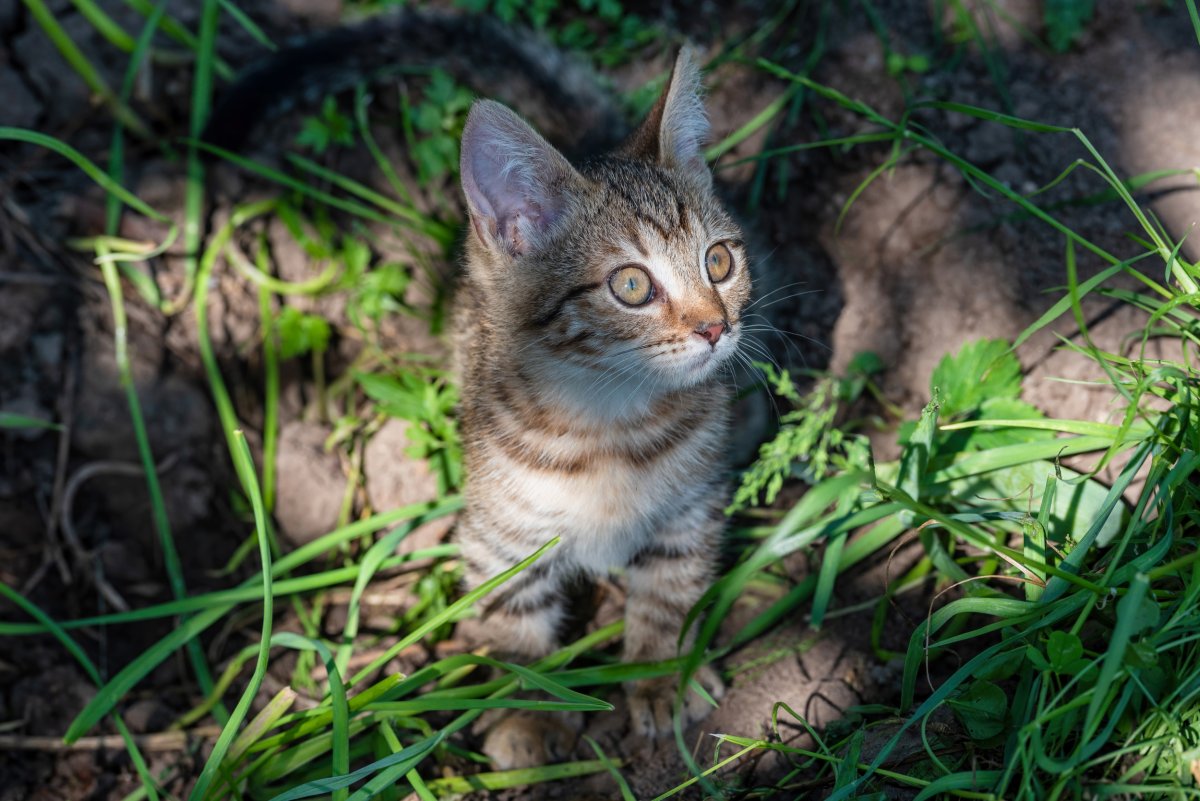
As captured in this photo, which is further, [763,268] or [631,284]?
[763,268]

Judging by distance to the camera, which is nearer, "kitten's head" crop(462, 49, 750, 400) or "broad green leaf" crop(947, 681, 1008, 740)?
"broad green leaf" crop(947, 681, 1008, 740)

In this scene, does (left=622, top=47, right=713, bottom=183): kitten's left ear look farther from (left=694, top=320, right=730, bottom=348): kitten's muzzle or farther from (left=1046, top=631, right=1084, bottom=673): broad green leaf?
(left=1046, top=631, right=1084, bottom=673): broad green leaf

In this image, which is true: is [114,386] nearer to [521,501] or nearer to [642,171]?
[521,501]

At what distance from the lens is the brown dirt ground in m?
2.94


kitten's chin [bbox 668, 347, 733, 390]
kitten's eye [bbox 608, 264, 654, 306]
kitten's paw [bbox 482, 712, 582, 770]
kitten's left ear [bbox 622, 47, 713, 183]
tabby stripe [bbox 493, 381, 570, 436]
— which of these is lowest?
kitten's paw [bbox 482, 712, 582, 770]

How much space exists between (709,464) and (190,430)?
6.47ft

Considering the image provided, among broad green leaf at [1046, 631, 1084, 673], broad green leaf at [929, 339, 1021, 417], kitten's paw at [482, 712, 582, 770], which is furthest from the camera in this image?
broad green leaf at [929, 339, 1021, 417]

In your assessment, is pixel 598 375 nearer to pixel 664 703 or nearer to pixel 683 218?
pixel 683 218

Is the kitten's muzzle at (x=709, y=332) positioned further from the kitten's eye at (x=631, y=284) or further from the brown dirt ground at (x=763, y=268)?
the brown dirt ground at (x=763, y=268)

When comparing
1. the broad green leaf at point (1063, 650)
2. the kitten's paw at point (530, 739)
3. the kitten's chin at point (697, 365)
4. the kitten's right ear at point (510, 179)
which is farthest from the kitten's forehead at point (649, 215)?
the kitten's paw at point (530, 739)

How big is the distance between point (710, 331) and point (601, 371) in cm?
30

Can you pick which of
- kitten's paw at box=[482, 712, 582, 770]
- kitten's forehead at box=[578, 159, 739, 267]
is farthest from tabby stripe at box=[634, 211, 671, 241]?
kitten's paw at box=[482, 712, 582, 770]

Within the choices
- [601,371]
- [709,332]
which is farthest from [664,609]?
[709,332]

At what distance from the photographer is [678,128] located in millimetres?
2645
